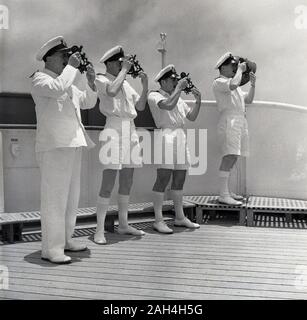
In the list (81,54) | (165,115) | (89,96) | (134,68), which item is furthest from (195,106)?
(81,54)

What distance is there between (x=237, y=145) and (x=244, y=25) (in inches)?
58.1

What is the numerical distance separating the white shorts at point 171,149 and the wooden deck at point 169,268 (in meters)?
0.75

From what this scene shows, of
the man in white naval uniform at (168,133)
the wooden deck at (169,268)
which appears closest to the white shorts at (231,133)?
the man in white naval uniform at (168,133)

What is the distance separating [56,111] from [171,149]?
161 cm

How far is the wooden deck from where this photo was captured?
296 cm

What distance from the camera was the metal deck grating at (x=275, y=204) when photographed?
5.32 meters

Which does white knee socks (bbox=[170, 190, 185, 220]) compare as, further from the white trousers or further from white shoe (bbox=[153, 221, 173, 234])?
the white trousers

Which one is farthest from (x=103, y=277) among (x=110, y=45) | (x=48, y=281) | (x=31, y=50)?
(x=31, y=50)

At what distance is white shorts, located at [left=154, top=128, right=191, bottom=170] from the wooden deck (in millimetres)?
747

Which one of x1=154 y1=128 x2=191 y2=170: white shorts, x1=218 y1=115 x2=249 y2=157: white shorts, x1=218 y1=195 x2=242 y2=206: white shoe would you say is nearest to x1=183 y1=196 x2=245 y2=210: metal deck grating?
x1=218 y1=195 x2=242 y2=206: white shoe

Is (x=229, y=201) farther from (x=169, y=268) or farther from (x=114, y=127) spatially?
(x=169, y=268)

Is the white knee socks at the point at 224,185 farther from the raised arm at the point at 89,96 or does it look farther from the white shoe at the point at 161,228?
the raised arm at the point at 89,96

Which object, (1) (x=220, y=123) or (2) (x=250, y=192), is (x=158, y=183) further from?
(2) (x=250, y=192)

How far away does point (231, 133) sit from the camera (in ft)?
18.0
